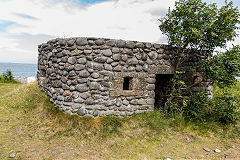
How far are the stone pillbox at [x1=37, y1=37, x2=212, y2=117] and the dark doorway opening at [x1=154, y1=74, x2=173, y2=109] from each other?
0.70 meters

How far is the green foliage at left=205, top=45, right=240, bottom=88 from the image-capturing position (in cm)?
534

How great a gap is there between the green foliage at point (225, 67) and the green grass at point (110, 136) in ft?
4.93

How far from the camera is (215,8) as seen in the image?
17.3 ft

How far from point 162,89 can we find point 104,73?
2.78 meters

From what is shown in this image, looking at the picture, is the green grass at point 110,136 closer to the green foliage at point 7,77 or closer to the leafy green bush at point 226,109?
the leafy green bush at point 226,109

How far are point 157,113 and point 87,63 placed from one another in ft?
9.35

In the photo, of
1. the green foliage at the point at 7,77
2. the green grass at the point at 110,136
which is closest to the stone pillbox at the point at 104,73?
the green grass at the point at 110,136

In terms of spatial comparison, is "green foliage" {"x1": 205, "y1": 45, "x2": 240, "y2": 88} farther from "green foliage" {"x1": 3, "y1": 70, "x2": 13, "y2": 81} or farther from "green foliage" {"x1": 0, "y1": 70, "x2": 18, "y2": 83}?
"green foliage" {"x1": 3, "y1": 70, "x2": 13, "y2": 81}

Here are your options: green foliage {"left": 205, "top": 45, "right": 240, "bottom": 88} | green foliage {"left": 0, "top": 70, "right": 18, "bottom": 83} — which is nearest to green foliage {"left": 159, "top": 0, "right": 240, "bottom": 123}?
green foliage {"left": 205, "top": 45, "right": 240, "bottom": 88}

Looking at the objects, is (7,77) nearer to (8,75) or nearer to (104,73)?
(8,75)

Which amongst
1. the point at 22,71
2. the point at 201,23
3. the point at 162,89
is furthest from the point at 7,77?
the point at 22,71

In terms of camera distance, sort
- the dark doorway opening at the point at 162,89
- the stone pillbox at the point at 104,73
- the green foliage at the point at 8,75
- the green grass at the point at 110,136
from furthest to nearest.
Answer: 1. the green foliage at the point at 8,75
2. the dark doorway opening at the point at 162,89
3. the stone pillbox at the point at 104,73
4. the green grass at the point at 110,136

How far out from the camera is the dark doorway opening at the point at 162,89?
21.4 feet

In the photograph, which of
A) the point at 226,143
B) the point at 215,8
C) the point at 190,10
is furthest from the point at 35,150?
the point at 215,8
